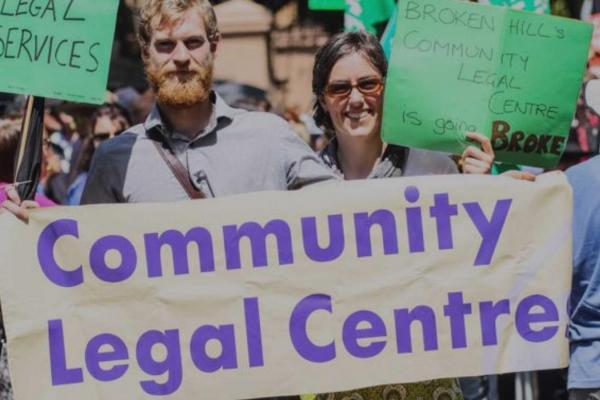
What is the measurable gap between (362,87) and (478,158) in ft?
1.67

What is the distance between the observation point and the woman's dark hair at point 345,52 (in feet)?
17.6

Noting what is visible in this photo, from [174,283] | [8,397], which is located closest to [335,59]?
[174,283]

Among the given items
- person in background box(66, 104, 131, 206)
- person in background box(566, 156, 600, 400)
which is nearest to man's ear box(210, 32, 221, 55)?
person in background box(566, 156, 600, 400)

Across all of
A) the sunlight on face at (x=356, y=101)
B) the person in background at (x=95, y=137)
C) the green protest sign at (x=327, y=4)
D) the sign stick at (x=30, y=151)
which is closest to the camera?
the sign stick at (x=30, y=151)

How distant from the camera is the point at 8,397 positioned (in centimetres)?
666

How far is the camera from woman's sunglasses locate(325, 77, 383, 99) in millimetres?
5336

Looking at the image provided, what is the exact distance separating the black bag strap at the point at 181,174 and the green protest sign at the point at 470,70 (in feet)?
2.22

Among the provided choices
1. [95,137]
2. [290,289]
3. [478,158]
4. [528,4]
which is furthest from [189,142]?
[95,137]

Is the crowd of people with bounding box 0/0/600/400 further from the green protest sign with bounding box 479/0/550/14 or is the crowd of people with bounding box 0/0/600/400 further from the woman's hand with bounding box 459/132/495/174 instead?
the green protest sign with bounding box 479/0/550/14

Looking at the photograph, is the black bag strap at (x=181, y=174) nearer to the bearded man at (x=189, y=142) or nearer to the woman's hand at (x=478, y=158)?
the bearded man at (x=189, y=142)

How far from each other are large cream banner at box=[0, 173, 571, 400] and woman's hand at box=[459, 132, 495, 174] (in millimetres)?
76

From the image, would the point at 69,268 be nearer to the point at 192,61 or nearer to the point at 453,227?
the point at 192,61

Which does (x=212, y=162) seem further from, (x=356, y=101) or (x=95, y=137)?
(x=95, y=137)

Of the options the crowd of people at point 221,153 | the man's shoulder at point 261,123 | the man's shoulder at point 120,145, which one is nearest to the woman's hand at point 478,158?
the crowd of people at point 221,153
